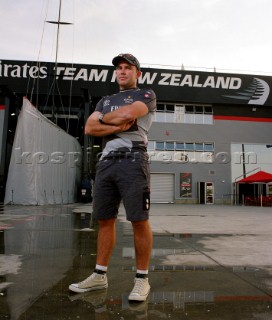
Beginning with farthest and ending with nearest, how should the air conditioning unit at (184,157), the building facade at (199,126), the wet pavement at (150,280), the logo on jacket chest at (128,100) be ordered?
the air conditioning unit at (184,157) → the building facade at (199,126) → the logo on jacket chest at (128,100) → the wet pavement at (150,280)

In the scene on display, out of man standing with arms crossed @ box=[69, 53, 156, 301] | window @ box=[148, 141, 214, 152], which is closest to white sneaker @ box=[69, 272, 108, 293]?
man standing with arms crossed @ box=[69, 53, 156, 301]

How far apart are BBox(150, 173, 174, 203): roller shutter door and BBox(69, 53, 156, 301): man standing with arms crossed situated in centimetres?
2254

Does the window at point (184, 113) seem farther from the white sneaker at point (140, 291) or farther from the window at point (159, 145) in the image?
the white sneaker at point (140, 291)

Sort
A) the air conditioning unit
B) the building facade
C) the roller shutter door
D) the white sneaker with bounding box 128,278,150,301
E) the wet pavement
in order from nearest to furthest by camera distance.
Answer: the wet pavement < the white sneaker with bounding box 128,278,150,301 < the roller shutter door < the building facade < the air conditioning unit

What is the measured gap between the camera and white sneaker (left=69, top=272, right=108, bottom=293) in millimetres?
2255

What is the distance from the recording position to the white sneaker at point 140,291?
207cm

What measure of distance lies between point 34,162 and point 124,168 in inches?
510

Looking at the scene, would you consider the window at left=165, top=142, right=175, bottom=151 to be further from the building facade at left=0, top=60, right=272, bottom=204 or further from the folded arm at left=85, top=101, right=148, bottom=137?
the folded arm at left=85, top=101, right=148, bottom=137

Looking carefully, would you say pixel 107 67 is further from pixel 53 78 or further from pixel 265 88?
pixel 265 88

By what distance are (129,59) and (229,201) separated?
24.2 m

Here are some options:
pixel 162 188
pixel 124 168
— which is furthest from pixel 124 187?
pixel 162 188

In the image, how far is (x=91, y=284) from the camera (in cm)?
229

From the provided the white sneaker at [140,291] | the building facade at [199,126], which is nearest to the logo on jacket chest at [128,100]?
the white sneaker at [140,291]

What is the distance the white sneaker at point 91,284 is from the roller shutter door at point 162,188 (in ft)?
74.0
